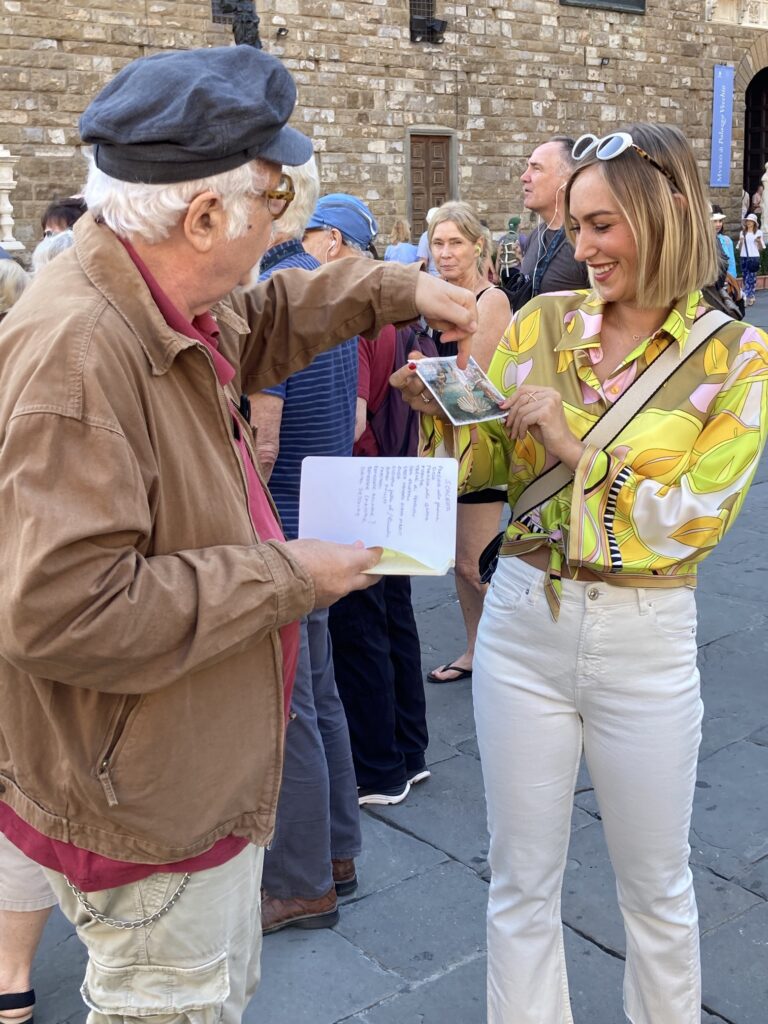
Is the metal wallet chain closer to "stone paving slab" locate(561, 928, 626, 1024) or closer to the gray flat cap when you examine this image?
the gray flat cap

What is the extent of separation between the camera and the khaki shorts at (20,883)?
2.51 meters

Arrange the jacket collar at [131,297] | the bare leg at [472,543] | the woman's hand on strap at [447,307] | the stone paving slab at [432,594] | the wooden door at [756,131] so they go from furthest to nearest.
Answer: the wooden door at [756,131]
the stone paving slab at [432,594]
the bare leg at [472,543]
the woman's hand on strap at [447,307]
the jacket collar at [131,297]

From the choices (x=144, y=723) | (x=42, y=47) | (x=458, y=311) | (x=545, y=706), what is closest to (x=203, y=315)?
(x=458, y=311)

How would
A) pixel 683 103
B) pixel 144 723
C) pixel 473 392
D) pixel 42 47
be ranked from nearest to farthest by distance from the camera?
pixel 144 723 → pixel 473 392 → pixel 42 47 → pixel 683 103

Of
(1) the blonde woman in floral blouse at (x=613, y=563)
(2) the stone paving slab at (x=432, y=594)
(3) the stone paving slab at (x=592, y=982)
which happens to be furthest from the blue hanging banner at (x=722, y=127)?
(1) the blonde woman in floral blouse at (x=613, y=563)

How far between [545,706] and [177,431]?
1.07m

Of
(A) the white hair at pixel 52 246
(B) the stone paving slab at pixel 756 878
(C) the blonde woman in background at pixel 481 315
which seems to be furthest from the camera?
(C) the blonde woman in background at pixel 481 315

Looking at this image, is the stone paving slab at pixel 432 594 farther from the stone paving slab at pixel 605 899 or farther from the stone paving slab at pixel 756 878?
the stone paving slab at pixel 756 878

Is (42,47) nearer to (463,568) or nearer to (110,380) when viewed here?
(463,568)

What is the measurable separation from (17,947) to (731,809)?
2245 mm

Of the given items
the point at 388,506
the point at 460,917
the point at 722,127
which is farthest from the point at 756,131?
the point at 388,506

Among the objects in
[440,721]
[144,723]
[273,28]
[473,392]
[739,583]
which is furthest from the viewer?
[273,28]

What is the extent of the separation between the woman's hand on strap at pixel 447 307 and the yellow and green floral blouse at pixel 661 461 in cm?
30

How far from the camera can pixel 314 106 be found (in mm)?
17641
